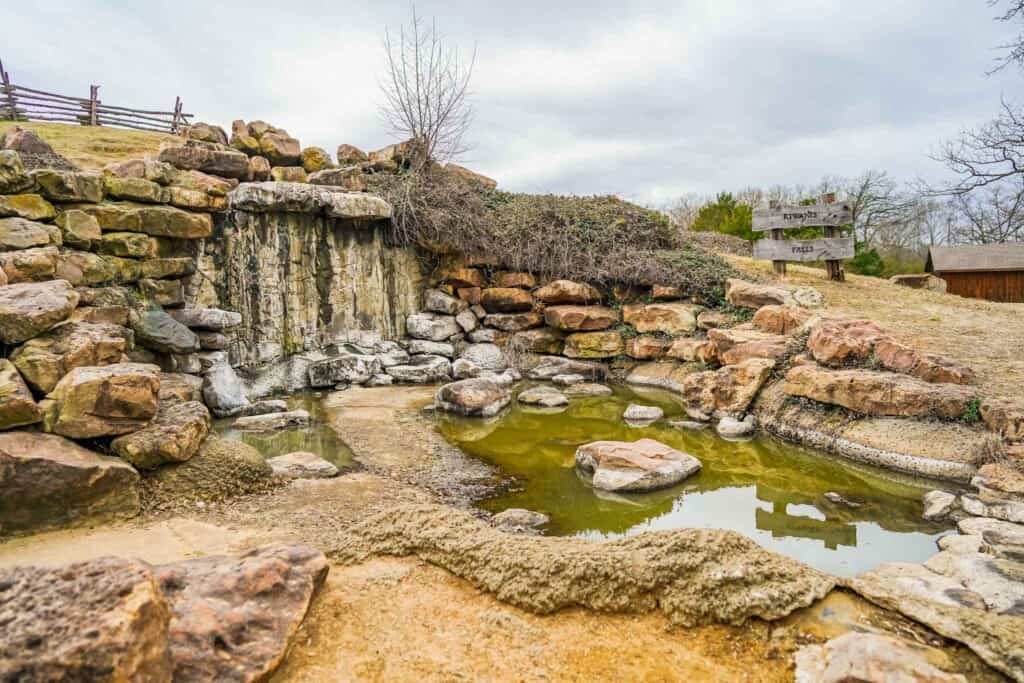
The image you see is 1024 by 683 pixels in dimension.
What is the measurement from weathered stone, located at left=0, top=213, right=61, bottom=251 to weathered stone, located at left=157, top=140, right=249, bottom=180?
12.0ft

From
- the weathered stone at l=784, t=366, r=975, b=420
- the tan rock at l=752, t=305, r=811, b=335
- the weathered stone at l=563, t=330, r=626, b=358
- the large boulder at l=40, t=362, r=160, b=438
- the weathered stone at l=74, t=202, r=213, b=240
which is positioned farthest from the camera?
the weathered stone at l=563, t=330, r=626, b=358

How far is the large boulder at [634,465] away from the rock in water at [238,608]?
3.17 meters

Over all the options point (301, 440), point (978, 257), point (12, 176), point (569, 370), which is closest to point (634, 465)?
point (301, 440)

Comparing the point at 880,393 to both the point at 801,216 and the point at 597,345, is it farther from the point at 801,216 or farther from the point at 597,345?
the point at 801,216

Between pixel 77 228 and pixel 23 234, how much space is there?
35.0 inches

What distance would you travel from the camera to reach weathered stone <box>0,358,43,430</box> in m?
3.71

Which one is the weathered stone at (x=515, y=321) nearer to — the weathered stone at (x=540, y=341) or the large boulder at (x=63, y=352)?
the weathered stone at (x=540, y=341)

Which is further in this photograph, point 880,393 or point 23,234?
point 23,234

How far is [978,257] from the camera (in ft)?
59.4

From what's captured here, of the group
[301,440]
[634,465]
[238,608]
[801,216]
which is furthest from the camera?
[801,216]

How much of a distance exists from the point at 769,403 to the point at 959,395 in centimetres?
201

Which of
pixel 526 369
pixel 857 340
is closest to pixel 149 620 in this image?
pixel 857 340

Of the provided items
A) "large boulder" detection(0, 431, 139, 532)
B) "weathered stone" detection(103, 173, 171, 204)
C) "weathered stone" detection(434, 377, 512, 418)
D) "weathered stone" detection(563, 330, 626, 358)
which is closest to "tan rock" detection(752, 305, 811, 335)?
"weathered stone" detection(563, 330, 626, 358)

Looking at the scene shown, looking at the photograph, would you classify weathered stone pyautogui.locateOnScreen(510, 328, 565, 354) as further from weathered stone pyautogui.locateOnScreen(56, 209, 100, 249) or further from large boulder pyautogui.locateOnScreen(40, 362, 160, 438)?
large boulder pyautogui.locateOnScreen(40, 362, 160, 438)
